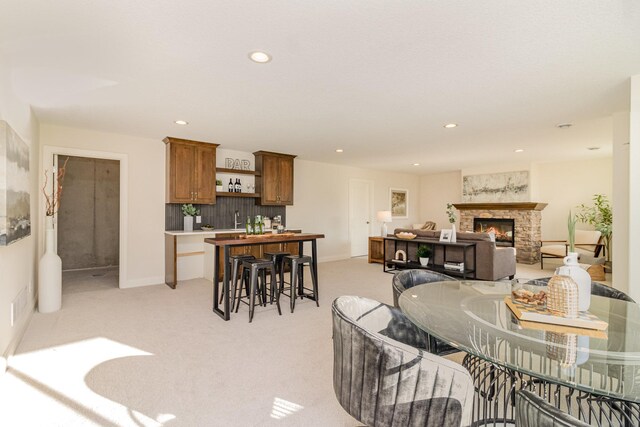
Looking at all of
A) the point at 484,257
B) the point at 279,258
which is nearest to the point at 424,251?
the point at 484,257

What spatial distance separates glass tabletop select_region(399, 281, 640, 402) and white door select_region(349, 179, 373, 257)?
21.2 ft

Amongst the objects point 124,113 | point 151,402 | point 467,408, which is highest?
point 124,113

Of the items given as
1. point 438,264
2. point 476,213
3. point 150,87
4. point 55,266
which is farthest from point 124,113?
point 476,213

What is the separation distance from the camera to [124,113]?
384cm

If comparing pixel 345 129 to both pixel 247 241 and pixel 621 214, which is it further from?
pixel 621 214

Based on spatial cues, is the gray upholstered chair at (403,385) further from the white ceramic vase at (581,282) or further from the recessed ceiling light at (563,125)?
the recessed ceiling light at (563,125)

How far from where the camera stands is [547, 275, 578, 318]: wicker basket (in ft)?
4.86

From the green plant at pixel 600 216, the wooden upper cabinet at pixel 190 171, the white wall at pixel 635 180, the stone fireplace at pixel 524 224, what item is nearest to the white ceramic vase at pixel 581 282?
the white wall at pixel 635 180

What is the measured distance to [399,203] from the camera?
9766 mm

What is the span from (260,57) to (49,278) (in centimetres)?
363

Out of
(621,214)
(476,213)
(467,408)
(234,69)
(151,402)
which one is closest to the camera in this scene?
(467,408)

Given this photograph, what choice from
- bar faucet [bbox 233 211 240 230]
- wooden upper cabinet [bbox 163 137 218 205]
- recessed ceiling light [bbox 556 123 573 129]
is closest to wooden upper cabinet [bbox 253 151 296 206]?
bar faucet [bbox 233 211 240 230]

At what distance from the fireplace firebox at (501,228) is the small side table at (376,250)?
121 inches

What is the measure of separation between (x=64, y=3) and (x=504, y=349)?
2.84 m
